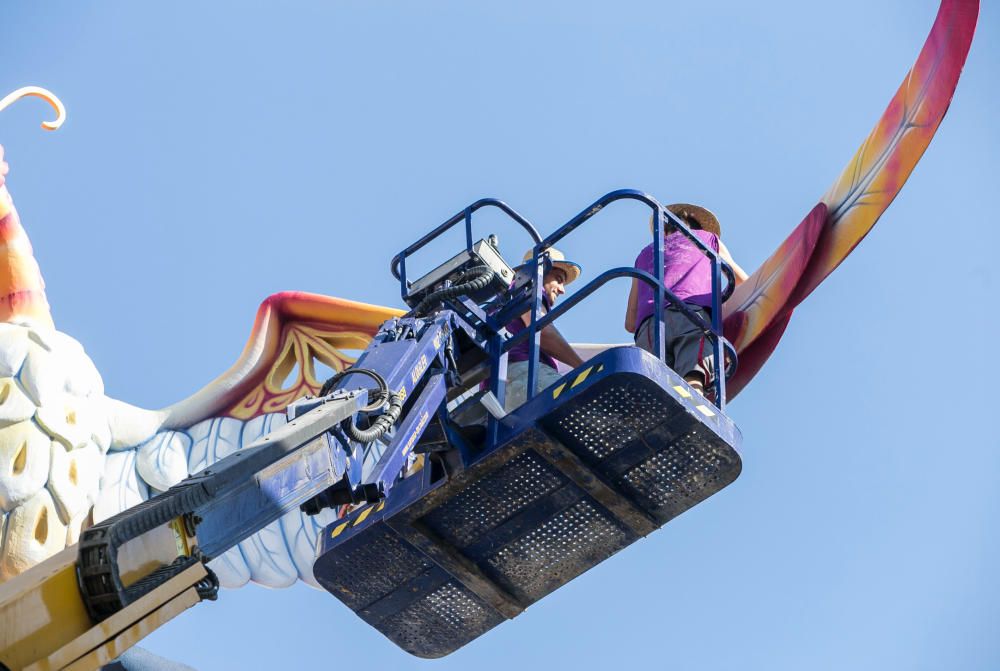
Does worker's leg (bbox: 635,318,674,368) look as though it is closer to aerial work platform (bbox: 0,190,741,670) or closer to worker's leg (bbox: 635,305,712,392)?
worker's leg (bbox: 635,305,712,392)

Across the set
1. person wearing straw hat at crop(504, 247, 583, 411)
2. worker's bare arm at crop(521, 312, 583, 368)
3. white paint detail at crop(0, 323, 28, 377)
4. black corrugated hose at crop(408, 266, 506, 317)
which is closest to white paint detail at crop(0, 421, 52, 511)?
white paint detail at crop(0, 323, 28, 377)

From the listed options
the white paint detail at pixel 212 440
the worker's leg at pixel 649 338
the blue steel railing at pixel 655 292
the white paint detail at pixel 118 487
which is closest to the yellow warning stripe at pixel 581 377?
the blue steel railing at pixel 655 292

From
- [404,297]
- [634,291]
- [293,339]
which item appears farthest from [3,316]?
[634,291]

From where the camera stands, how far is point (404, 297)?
7.66m

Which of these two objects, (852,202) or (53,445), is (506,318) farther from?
(53,445)

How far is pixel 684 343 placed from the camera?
759 centimetres

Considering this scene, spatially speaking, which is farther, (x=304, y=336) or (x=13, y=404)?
(x=304, y=336)

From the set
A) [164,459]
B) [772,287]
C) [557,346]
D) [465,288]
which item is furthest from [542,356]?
[164,459]

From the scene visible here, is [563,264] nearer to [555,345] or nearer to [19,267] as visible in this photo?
[555,345]

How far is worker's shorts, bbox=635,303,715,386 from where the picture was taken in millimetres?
7371

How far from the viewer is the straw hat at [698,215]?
881 cm

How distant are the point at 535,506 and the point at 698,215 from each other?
263 cm

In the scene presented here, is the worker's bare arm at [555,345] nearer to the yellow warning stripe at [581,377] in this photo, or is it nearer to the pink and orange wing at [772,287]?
the pink and orange wing at [772,287]

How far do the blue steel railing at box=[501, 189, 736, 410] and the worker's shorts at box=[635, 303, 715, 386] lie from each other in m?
0.10
